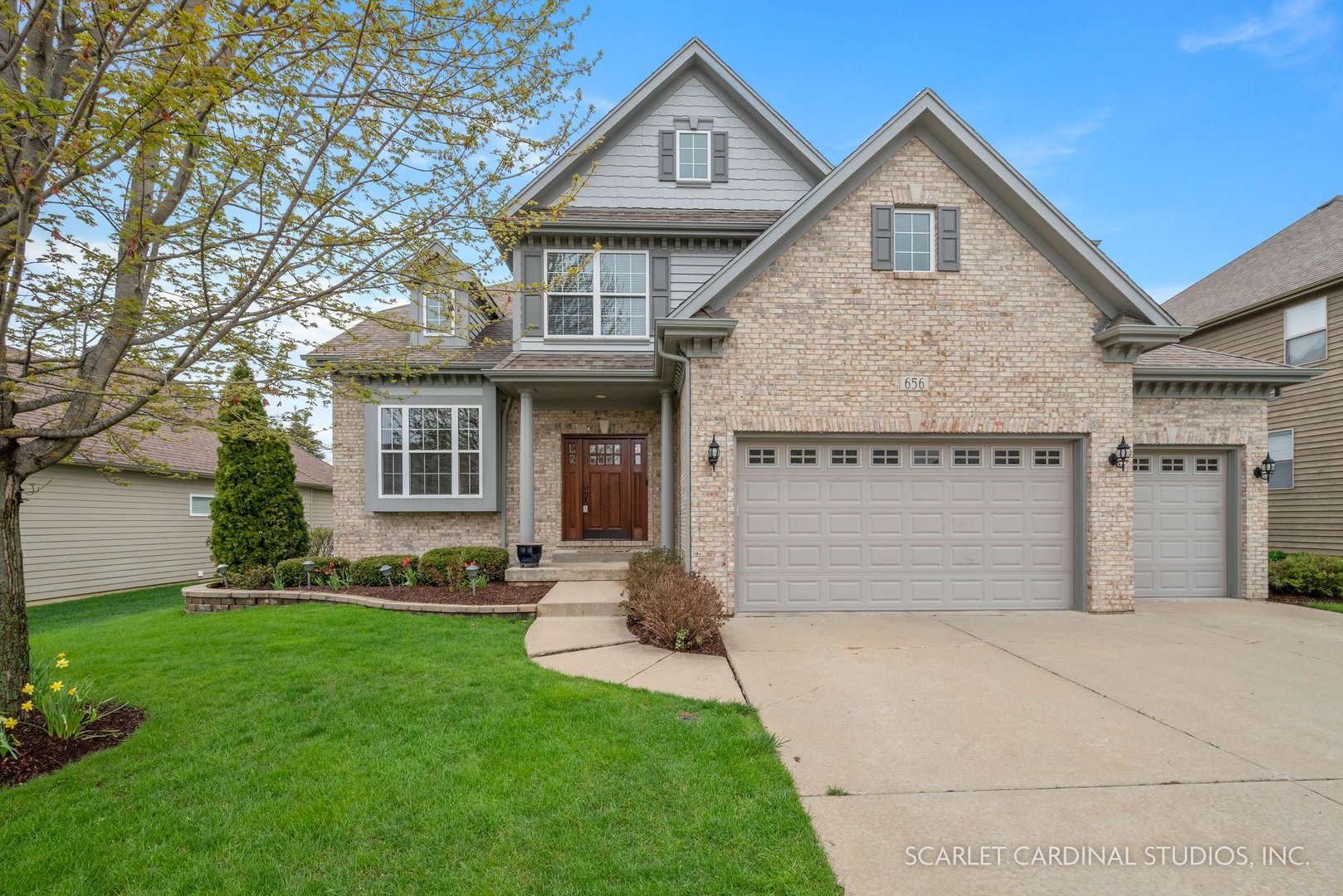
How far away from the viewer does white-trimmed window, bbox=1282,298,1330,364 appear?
11945 mm

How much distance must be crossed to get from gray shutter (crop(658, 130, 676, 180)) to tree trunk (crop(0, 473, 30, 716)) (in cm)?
1040

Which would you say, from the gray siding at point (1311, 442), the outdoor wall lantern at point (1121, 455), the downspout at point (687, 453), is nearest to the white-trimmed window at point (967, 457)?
the outdoor wall lantern at point (1121, 455)

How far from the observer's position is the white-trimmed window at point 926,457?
8.45 metres

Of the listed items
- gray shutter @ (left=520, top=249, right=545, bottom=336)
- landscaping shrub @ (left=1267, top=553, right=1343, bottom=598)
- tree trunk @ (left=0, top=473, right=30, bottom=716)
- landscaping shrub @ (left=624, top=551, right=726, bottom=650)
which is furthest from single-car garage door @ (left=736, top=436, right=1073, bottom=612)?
tree trunk @ (left=0, top=473, right=30, bottom=716)

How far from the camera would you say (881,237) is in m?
8.27

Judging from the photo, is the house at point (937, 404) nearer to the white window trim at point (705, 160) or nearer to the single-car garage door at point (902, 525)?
the single-car garage door at point (902, 525)

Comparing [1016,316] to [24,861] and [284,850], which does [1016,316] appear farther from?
[24,861]

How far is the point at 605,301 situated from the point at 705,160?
12.1ft

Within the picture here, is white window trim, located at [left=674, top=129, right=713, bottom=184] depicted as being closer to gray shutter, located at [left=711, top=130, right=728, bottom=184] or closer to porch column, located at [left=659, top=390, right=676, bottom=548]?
gray shutter, located at [left=711, top=130, right=728, bottom=184]

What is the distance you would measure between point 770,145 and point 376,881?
12.7m

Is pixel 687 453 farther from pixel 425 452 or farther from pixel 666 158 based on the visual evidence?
pixel 666 158

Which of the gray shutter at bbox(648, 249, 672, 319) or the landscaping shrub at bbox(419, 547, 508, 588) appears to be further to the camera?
the gray shutter at bbox(648, 249, 672, 319)

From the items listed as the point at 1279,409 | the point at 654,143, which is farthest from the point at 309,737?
the point at 1279,409

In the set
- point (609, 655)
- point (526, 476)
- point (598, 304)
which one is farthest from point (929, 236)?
point (526, 476)
